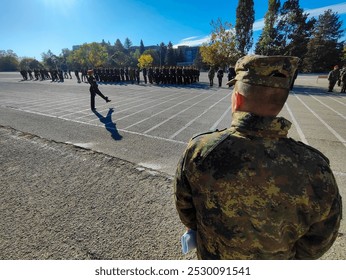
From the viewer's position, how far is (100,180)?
3.79 m

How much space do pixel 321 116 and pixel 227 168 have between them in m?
8.63

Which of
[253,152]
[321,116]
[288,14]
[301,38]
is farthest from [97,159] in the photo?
[301,38]

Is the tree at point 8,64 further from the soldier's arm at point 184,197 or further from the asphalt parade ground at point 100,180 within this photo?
the soldier's arm at point 184,197

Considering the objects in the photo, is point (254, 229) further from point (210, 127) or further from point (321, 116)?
point (321, 116)

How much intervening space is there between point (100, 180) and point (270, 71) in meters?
3.40

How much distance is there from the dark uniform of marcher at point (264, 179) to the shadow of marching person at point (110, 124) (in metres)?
4.90

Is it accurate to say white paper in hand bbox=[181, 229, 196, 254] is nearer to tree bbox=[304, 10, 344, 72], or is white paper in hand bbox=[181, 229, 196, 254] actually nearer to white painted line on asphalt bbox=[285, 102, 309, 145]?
white painted line on asphalt bbox=[285, 102, 309, 145]

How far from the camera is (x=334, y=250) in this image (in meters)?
2.34

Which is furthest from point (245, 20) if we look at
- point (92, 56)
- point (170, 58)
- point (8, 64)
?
point (8, 64)

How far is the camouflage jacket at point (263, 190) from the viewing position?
3.69 feet

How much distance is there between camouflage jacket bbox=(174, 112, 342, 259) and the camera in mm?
1125

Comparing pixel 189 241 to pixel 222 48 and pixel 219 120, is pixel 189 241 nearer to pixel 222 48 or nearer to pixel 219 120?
pixel 219 120

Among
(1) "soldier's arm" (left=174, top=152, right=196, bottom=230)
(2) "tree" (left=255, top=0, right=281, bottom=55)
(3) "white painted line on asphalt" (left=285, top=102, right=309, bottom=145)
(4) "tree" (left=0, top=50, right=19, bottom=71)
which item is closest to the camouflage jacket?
(1) "soldier's arm" (left=174, top=152, right=196, bottom=230)

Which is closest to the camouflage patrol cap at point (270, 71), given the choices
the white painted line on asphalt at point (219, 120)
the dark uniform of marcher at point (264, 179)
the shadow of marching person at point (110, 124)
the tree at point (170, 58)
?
the dark uniform of marcher at point (264, 179)
